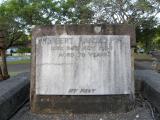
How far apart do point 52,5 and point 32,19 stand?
2448mm

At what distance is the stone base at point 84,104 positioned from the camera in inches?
253

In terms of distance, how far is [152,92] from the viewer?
6.75 metres

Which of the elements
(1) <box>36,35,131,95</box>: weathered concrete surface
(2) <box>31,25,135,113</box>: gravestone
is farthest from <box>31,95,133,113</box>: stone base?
(1) <box>36,35,131,95</box>: weathered concrete surface

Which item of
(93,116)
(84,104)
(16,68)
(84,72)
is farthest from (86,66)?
(16,68)

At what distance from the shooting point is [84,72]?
6.48 metres

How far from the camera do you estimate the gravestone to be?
254 inches

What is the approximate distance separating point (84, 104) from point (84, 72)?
536mm

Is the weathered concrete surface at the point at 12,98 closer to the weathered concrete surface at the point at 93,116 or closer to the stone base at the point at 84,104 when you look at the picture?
the weathered concrete surface at the point at 93,116

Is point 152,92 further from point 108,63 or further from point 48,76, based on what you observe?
point 48,76

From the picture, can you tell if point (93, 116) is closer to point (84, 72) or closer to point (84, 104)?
point (84, 104)

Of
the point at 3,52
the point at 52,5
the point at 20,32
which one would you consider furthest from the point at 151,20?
the point at 3,52

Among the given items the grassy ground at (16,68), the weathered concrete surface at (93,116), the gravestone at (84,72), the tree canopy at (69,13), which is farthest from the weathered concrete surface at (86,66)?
the tree canopy at (69,13)

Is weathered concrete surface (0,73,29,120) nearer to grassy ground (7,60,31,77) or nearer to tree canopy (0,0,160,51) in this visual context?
grassy ground (7,60,31,77)

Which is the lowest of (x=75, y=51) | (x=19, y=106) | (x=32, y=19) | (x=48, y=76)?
(x=19, y=106)
